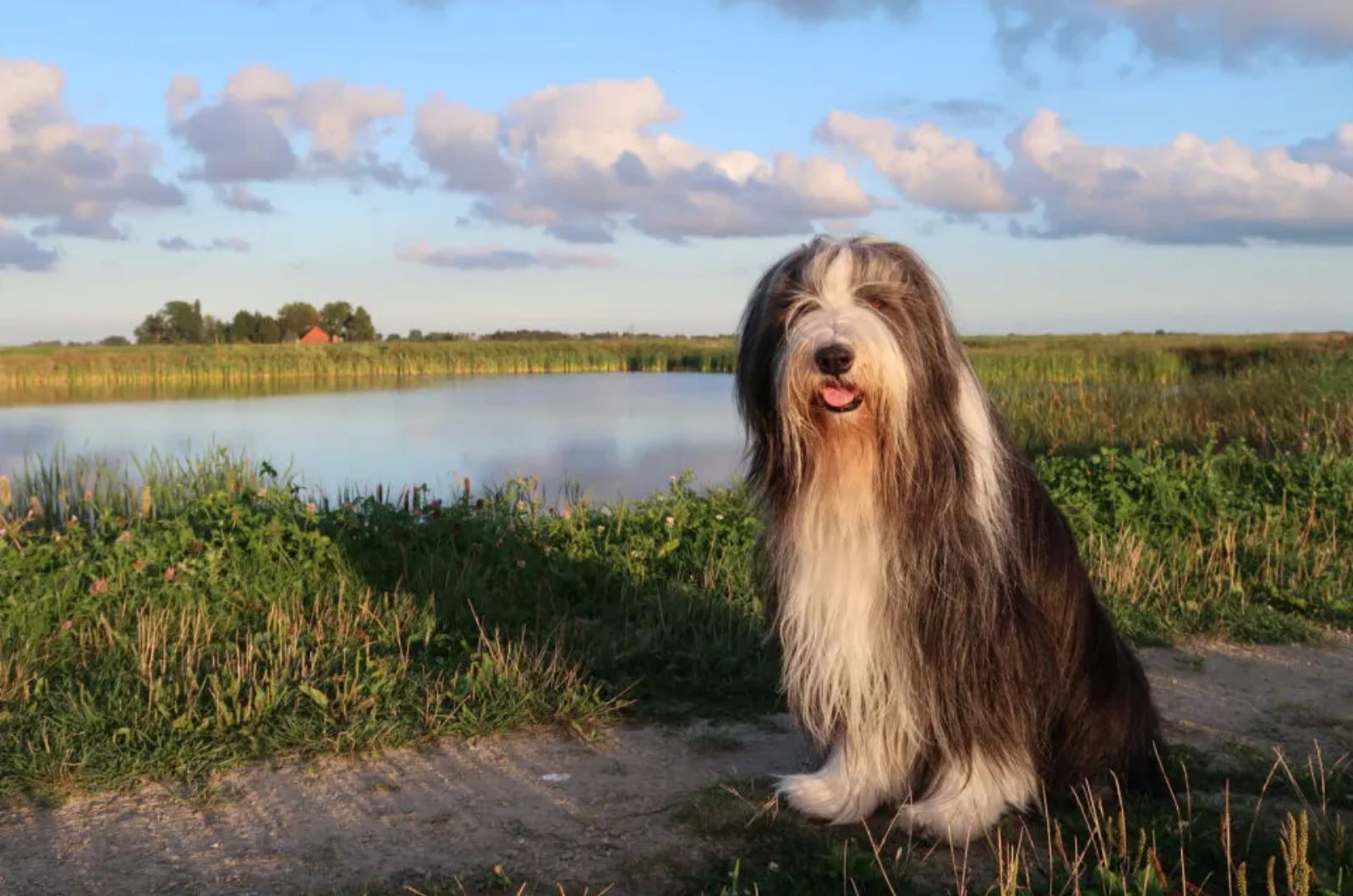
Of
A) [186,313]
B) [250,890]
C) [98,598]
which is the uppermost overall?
[186,313]

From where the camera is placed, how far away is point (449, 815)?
373 centimetres

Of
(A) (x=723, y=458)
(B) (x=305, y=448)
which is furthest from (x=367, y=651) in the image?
(B) (x=305, y=448)

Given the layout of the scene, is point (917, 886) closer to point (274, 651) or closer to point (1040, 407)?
point (274, 651)

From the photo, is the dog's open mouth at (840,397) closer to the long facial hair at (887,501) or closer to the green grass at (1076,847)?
the long facial hair at (887,501)

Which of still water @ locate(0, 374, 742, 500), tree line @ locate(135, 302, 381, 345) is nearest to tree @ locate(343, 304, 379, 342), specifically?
tree line @ locate(135, 302, 381, 345)

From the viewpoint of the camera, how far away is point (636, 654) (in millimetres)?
5129

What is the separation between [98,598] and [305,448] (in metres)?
11.2

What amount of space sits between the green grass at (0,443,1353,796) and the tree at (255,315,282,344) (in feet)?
146

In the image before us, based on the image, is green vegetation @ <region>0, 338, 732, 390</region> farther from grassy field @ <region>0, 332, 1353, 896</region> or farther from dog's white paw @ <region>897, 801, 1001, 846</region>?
dog's white paw @ <region>897, 801, 1001, 846</region>

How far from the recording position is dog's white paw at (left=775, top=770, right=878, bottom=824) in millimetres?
3518

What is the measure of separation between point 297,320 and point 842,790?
5700 centimetres

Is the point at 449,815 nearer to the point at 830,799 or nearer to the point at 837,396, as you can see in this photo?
the point at 830,799

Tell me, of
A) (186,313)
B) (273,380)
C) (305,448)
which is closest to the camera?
(305,448)

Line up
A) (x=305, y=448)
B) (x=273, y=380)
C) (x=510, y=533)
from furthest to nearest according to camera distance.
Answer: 1. (x=273, y=380)
2. (x=305, y=448)
3. (x=510, y=533)
